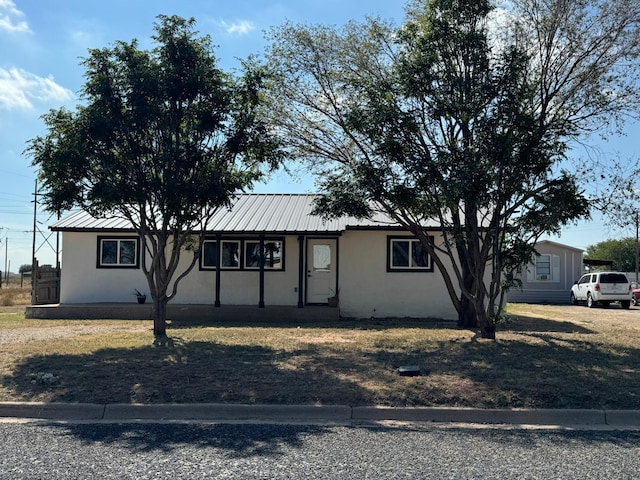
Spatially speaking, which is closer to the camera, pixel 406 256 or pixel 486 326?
pixel 486 326

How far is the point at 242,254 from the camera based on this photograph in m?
18.0

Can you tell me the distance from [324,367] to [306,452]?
3.35 metres

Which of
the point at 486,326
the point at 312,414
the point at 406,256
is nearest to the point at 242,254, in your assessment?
the point at 406,256

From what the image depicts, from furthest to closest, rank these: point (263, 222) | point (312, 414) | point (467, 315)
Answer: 1. point (263, 222)
2. point (467, 315)
3. point (312, 414)

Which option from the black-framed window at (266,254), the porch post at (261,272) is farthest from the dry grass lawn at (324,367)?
the black-framed window at (266,254)

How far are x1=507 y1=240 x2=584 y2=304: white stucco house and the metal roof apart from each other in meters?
14.5

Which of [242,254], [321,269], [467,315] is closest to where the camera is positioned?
[467,315]

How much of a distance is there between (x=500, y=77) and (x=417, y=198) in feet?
8.54

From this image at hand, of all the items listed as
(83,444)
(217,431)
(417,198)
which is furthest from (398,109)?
(83,444)

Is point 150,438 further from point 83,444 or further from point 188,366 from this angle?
point 188,366

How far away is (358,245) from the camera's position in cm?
1753

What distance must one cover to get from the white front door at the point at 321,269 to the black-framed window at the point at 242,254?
93 cm

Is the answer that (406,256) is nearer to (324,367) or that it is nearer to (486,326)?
(486,326)

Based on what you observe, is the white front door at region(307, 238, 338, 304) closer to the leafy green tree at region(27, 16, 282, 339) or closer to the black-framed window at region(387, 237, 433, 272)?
the black-framed window at region(387, 237, 433, 272)
